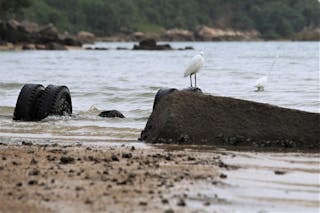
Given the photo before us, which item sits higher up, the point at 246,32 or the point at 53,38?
the point at 246,32

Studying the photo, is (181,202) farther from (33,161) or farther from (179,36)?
(179,36)

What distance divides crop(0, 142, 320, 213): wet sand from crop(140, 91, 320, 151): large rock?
0.62 metres

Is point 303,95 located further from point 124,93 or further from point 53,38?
point 53,38

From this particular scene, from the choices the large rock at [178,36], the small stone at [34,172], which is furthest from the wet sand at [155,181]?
the large rock at [178,36]

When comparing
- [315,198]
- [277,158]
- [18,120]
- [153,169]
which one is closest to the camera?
[315,198]

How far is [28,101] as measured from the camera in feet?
41.8

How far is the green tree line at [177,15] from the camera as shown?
147m

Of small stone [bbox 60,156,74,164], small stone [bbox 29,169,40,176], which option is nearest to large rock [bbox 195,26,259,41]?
small stone [bbox 60,156,74,164]

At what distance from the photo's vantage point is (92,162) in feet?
25.2

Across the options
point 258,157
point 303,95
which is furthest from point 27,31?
point 258,157

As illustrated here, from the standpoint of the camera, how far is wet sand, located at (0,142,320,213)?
234 inches

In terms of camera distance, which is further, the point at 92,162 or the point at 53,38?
the point at 53,38

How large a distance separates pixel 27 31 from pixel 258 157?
68.2 meters

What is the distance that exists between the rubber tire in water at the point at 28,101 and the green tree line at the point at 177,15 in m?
125
